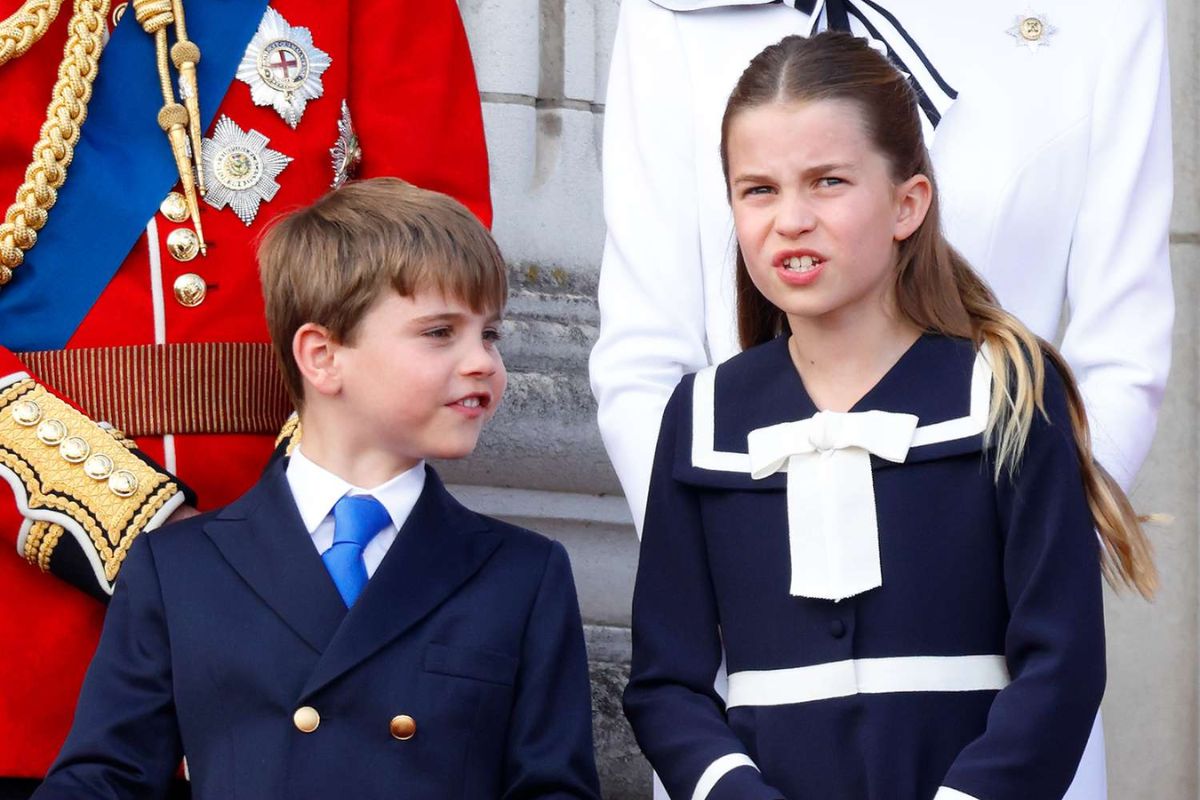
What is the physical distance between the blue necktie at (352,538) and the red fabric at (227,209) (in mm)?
293

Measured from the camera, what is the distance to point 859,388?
257cm

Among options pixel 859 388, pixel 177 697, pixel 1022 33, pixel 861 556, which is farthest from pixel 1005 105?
pixel 177 697

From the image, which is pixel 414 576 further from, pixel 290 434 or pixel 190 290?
pixel 190 290

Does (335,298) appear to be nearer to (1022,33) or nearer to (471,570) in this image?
(471,570)

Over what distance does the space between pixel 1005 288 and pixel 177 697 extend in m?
1.16

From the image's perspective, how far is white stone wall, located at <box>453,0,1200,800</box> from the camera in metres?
4.07

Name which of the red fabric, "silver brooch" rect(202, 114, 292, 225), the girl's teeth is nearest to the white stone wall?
the red fabric

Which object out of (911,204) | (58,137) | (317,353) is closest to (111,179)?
(58,137)

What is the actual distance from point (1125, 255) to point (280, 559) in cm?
113

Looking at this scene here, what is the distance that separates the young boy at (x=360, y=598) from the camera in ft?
8.16

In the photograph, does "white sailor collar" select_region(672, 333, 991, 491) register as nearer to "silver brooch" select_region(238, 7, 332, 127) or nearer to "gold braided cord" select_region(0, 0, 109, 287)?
"silver brooch" select_region(238, 7, 332, 127)

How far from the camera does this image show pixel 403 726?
8.11ft

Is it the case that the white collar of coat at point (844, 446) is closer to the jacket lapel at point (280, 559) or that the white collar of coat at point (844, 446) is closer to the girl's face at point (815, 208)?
the girl's face at point (815, 208)

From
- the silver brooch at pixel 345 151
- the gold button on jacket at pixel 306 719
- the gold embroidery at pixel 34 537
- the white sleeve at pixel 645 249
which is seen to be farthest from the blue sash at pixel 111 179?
A: the gold button on jacket at pixel 306 719
